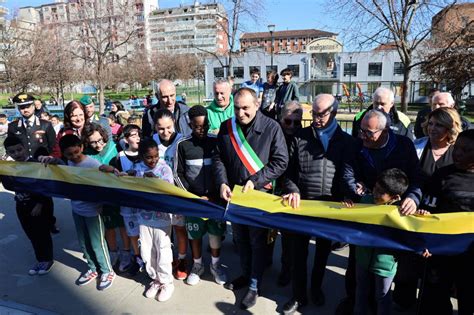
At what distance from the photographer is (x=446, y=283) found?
2.62 meters

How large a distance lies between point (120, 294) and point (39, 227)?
1.25 m

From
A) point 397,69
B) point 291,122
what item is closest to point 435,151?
point 291,122

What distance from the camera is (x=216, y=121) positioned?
3.99 metres

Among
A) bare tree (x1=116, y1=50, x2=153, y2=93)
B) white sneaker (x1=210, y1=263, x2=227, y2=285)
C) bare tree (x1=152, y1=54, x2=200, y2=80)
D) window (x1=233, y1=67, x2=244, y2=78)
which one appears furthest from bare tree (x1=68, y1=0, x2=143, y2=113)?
window (x1=233, y1=67, x2=244, y2=78)

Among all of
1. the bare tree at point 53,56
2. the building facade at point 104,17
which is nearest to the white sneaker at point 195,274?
the bare tree at point 53,56

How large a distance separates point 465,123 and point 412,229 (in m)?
2.22

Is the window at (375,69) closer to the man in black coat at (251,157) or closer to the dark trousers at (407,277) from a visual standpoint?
the dark trousers at (407,277)

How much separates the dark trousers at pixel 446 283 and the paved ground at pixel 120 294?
2.80ft

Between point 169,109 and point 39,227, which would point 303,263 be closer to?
point 169,109

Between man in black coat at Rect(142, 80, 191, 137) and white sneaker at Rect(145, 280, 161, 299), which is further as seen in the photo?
man in black coat at Rect(142, 80, 191, 137)

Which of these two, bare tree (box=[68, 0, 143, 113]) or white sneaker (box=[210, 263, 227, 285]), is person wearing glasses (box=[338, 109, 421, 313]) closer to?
white sneaker (box=[210, 263, 227, 285])

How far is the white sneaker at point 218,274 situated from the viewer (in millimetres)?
3594

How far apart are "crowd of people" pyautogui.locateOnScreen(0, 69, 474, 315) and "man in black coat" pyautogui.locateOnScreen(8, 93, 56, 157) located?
0.69 feet

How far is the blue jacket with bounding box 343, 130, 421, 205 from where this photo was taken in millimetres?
2592
